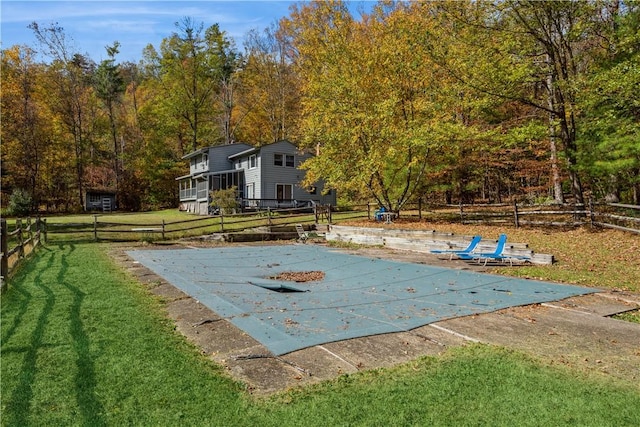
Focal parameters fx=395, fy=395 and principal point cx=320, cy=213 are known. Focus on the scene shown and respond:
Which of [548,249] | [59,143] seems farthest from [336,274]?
[59,143]

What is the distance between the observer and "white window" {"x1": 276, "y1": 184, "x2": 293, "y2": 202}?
29.7 metres

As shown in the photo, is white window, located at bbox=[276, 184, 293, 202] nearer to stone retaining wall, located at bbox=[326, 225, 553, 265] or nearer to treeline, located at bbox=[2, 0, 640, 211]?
treeline, located at bbox=[2, 0, 640, 211]

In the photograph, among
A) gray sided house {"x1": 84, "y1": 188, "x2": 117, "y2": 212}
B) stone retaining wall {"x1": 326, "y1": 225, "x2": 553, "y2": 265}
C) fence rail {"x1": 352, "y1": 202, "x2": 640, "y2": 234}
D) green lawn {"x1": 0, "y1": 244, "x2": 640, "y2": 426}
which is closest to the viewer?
green lawn {"x1": 0, "y1": 244, "x2": 640, "y2": 426}

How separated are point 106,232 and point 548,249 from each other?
16.4 m

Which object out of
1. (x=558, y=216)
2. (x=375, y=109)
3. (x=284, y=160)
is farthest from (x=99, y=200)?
(x=558, y=216)

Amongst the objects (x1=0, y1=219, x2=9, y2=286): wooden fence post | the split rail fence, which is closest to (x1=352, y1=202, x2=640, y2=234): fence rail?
the split rail fence

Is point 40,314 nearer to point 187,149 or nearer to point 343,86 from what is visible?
point 343,86

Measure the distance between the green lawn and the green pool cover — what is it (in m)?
0.94

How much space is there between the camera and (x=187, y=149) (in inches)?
1709

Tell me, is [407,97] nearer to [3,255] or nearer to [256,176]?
[256,176]

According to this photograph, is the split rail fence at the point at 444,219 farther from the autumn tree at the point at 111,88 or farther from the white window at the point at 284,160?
the autumn tree at the point at 111,88

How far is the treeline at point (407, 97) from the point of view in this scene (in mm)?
13484

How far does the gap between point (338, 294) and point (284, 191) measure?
77.4 ft

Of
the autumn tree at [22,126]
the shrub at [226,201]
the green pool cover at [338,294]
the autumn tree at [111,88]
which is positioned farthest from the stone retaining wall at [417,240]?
the autumn tree at [111,88]
